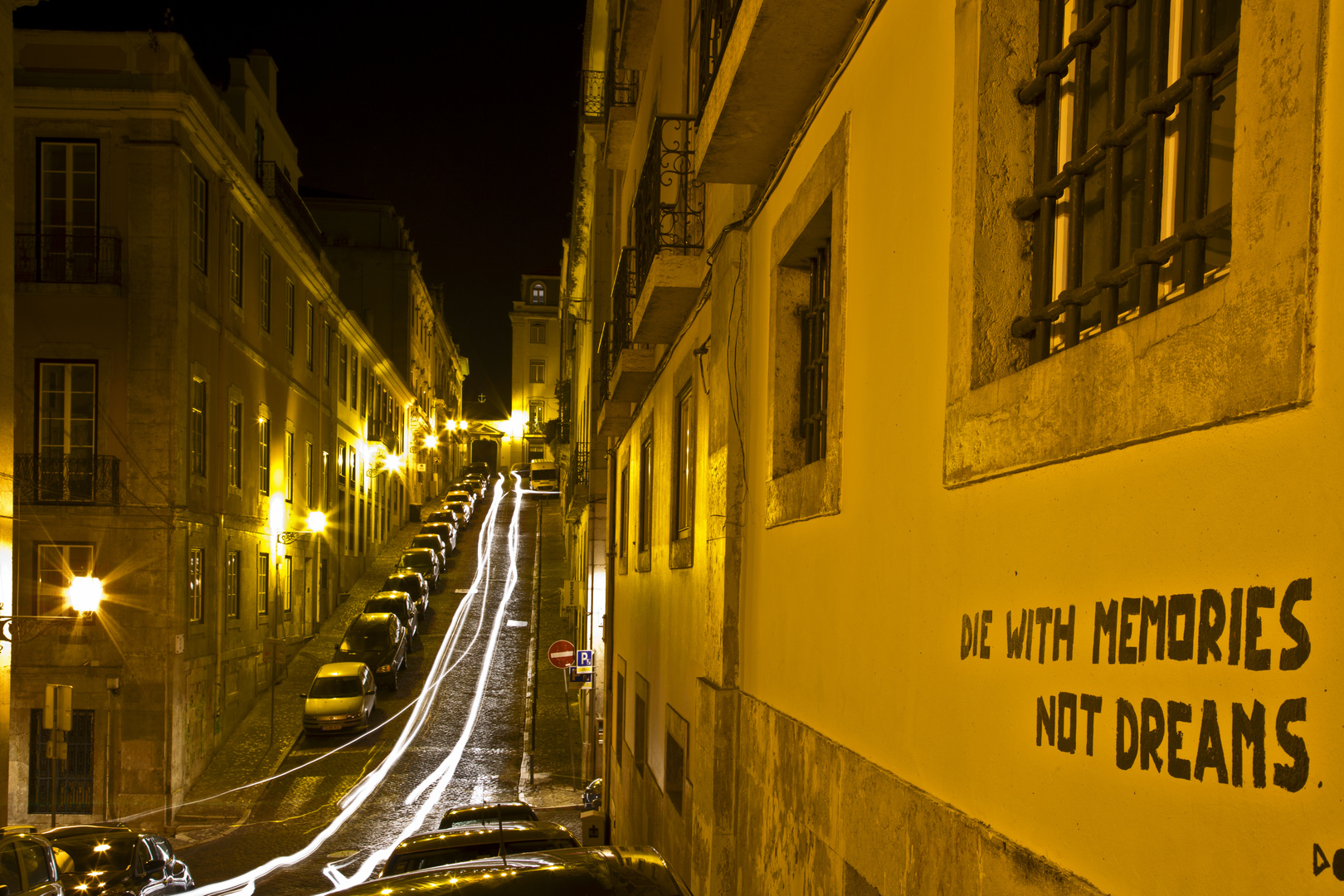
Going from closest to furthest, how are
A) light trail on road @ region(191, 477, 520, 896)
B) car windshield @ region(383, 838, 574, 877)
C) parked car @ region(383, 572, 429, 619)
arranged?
car windshield @ region(383, 838, 574, 877), light trail on road @ region(191, 477, 520, 896), parked car @ region(383, 572, 429, 619)

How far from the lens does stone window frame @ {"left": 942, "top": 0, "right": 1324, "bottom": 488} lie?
7.09 feet

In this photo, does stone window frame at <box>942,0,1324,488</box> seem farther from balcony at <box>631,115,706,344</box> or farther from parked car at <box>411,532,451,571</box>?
parked car at <box>411,532,451,571</box>

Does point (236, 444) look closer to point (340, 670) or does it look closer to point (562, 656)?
point (340, 670)

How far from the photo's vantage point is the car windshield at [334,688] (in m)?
28.3

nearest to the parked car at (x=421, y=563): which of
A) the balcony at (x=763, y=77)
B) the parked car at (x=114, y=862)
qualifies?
the parked car at (x=114, y=862)

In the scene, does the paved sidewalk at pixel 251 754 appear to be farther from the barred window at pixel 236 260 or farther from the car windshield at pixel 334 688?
the barred window at pixel 236 260

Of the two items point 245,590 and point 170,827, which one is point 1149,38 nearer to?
point 170,827

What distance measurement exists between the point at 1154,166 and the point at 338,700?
28.0 metres

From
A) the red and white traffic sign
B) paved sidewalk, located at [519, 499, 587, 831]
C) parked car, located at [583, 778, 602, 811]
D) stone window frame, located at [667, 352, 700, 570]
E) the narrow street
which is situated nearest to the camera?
stone window frame, located at [667, 352, 700, 570]

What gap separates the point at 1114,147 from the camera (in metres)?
3.08

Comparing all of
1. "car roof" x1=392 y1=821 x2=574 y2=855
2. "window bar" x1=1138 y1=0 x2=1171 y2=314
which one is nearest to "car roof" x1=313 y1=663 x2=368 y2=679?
"car roof" x1=392 y1=821 x2=574 y2=855

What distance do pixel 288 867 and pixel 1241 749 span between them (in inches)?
727

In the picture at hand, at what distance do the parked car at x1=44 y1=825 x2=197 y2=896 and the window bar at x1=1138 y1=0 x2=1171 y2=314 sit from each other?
531 inches

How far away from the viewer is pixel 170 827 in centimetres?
2200
